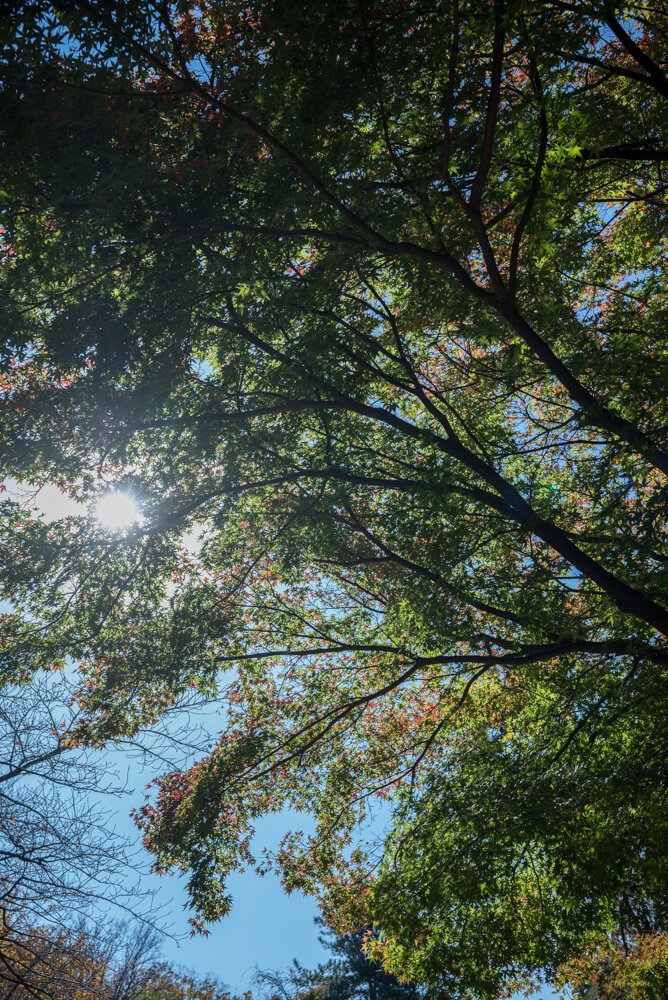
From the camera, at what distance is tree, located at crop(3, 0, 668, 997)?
511 cm

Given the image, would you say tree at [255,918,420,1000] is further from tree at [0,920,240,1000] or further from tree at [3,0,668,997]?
tree at [3,0,668,997]

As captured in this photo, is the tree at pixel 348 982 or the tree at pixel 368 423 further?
the tree at pixel 348 982

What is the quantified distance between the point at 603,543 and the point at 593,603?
125cm

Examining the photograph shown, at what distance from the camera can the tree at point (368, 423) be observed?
5113 millimetres

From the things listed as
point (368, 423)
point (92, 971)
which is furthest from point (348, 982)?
point (368, 423)

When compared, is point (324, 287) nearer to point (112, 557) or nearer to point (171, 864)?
point (112, 557)

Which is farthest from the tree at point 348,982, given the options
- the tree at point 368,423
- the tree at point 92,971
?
the tree at point 368,423

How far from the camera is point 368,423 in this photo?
877 centimetres

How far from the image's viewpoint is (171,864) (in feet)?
28.0

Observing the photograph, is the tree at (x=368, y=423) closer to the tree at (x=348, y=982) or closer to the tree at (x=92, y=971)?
the tree at (x=92, y=971)

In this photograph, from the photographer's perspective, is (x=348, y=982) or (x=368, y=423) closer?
(x=368, y=423)

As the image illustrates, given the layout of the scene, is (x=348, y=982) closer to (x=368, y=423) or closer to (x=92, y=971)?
(x=92, y=971)

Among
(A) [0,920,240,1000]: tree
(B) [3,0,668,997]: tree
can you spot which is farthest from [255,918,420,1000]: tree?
(B) [3,0,668,997]: tree

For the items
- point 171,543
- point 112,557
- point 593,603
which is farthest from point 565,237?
point 112,557
